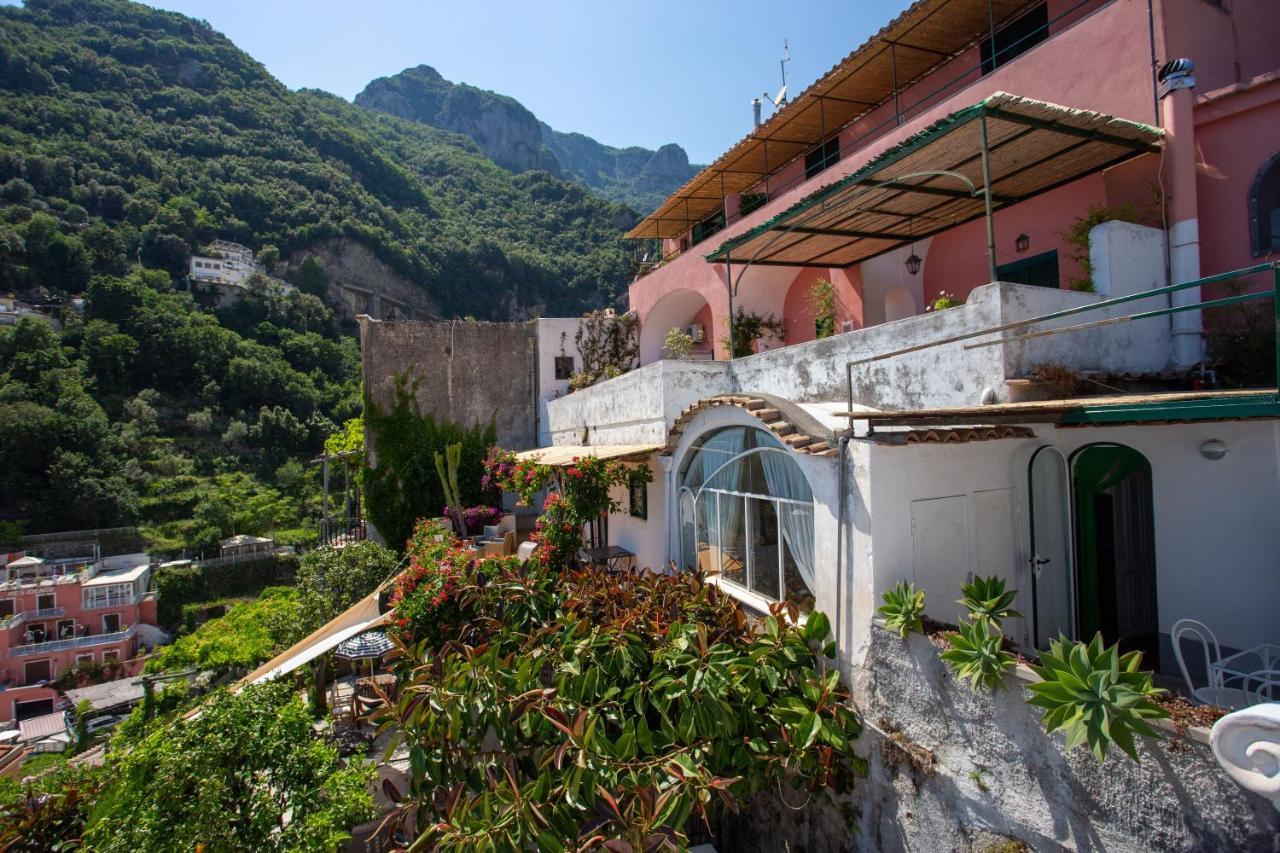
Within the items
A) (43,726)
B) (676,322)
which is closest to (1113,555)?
(676,322)

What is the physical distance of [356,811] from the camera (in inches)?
181

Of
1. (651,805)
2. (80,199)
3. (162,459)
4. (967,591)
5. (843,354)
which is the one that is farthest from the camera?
(80,199)

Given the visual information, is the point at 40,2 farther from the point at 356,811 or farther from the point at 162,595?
the point at 356,811

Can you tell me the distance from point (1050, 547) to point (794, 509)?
9.71ft

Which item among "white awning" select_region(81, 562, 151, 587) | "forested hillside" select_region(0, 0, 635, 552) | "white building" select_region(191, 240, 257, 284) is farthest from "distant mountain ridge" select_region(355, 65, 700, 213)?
"white awning" select_region(81, 562, 151, 587)

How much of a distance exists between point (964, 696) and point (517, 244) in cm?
9283

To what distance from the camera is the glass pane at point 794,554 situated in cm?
641

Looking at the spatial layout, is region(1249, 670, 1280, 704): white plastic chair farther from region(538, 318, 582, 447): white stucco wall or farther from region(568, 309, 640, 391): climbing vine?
region(538, 318, 582, 447): white stucco wall

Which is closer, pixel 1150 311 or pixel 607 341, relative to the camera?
pixel 1150 311

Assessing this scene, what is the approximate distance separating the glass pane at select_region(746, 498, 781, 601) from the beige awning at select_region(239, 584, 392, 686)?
210 inches

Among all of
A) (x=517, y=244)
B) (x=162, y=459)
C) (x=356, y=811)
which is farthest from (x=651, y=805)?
(x=517, y=244)

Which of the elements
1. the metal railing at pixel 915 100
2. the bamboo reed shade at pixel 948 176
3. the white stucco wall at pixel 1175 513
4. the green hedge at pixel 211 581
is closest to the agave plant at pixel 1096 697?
the white stucco wall at pixel 1175 513

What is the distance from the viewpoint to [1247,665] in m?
4.97

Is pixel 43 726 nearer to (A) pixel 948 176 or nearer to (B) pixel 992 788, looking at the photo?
(B) pixel 992 788
